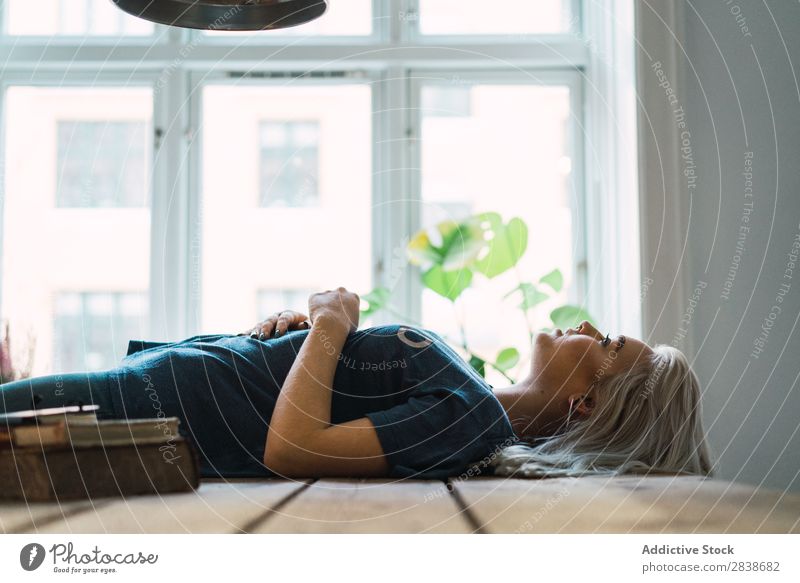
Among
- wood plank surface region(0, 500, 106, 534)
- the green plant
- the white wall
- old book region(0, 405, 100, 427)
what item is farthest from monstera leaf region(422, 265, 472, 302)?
wood plank surface region(0, 500, 106, 534)

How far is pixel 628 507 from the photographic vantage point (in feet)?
2.85

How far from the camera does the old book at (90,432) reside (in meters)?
0.84

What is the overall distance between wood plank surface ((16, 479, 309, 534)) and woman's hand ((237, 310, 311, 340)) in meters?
0.55

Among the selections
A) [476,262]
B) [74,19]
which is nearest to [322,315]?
[476,262]

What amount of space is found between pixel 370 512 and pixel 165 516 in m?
0.20

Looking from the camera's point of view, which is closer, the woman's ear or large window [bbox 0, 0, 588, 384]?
the woman's ear

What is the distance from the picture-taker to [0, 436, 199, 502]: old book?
2.58 ft

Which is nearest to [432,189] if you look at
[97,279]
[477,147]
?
[477,147]

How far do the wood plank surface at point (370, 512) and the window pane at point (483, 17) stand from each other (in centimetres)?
186

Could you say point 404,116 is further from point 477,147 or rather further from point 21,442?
point 21,442

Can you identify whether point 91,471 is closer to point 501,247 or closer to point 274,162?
point 501,247

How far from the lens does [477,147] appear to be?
8.37ft

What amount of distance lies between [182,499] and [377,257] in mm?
1715

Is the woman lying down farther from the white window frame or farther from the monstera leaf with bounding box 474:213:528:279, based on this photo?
the white window frame
